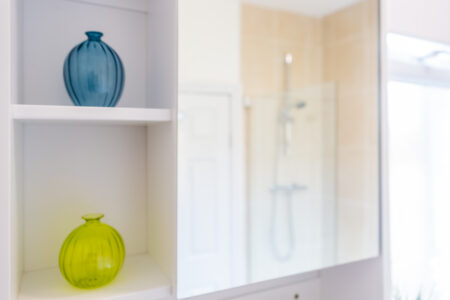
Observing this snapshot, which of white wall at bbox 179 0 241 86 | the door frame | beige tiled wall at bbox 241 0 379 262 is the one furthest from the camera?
beige tiled wall at bbox 241 0 379 262

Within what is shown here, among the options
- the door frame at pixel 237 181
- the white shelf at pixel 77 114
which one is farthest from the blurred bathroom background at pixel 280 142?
the white shelf at pixel 77 114

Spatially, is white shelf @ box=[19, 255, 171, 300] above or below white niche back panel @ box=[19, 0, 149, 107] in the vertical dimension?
below

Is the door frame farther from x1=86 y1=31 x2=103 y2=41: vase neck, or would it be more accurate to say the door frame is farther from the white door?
x1=86 y1=31 x2=103 y2=41: vase neck

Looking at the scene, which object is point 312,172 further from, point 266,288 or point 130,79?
point 130,79

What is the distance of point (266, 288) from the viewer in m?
1.08

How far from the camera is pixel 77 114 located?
678mm

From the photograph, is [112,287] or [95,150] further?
[95,150]

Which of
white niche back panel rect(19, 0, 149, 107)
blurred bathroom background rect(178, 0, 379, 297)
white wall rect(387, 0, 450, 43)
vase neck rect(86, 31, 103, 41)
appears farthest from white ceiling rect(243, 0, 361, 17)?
vase neck rect(86, 31, 103, 41)

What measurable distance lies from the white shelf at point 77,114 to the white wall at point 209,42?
12 cm

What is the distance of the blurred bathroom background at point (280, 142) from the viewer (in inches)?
34.3

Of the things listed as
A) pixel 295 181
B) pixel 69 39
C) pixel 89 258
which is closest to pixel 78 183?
pixel 89 258

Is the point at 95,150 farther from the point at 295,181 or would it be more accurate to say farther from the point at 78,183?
the point at 295,181

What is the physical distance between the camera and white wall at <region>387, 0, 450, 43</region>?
3.42 ft

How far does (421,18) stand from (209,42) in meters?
0.66
